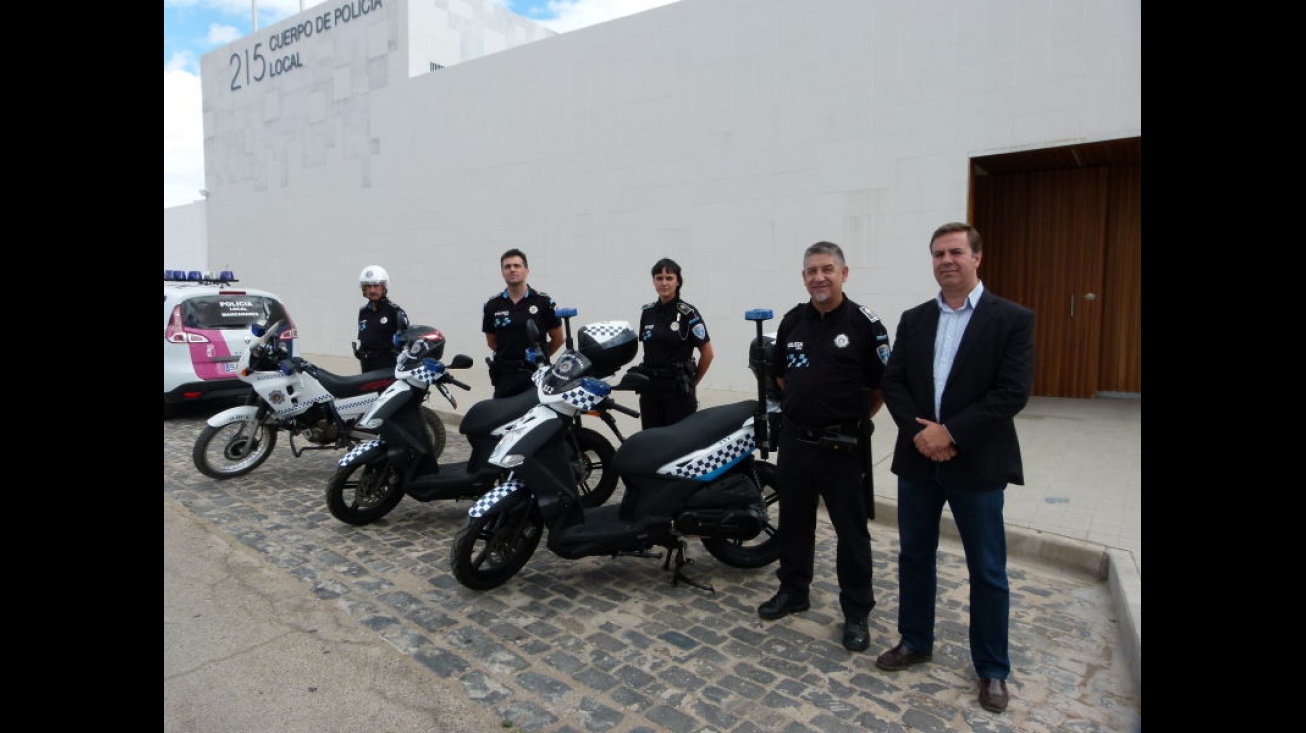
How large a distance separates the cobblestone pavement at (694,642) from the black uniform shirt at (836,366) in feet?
3.30

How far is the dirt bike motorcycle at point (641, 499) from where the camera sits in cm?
389

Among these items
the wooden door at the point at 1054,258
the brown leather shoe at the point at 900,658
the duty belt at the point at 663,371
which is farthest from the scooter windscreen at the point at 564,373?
the wooden door at the point at 1054,258

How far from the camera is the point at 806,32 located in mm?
8820

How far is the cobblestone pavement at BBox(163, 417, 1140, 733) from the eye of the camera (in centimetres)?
282

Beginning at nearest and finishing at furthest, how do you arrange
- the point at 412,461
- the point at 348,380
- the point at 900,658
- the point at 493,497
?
the point at 900,658, the point at 493,497, the point at 412,461, the point at 348,380

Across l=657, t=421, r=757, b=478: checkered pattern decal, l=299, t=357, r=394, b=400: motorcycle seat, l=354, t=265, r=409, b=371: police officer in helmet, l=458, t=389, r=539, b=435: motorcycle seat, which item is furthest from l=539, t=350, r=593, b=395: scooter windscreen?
l=354, t=265, r=409, b=371: police officer in helmet

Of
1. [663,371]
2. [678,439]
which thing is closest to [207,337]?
[663,371]

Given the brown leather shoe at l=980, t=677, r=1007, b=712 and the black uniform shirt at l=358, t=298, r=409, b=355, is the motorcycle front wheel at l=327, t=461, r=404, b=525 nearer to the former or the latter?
the black uniform shirt at l=358, t=298, r=409, b=355

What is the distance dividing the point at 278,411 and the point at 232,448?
523mm

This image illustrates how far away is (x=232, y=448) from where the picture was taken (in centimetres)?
635

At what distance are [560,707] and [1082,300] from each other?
8.44 meters

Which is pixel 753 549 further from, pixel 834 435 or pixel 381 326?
pixel 381 326

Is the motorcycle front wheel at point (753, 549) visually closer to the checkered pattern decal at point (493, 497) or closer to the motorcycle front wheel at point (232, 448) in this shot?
the checkered pattern decal at point (493, 497)

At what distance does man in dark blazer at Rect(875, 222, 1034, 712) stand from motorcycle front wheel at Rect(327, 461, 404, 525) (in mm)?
3345
